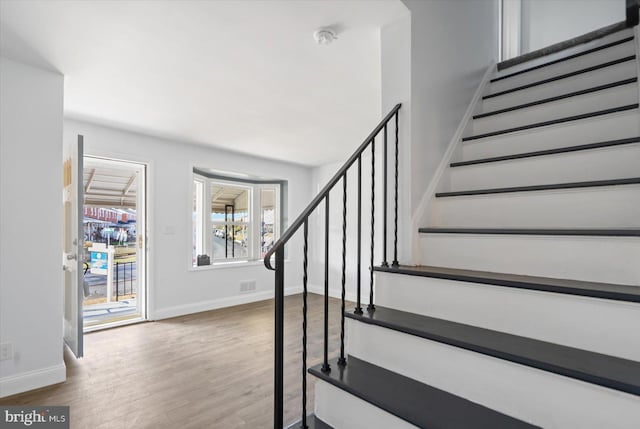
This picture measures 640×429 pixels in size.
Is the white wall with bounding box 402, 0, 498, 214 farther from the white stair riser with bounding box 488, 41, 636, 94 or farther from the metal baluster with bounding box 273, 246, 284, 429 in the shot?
the metal baluster with bounding box 273, 246, 284, 429

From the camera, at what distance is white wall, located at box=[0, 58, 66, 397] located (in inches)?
90.9

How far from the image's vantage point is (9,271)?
2318 millimetres

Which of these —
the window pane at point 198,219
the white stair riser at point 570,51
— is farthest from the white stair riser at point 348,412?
the window pane at point 198,219

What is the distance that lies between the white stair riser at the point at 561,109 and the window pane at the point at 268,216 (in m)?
4.09

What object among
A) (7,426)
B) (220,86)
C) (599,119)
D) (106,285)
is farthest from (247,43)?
(106,285)

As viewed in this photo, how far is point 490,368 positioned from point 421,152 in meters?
1.21

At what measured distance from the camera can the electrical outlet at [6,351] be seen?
7.47 ft

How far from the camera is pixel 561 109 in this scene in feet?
7.13

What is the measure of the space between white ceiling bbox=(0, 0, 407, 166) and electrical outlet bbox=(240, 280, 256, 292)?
2.54 metres

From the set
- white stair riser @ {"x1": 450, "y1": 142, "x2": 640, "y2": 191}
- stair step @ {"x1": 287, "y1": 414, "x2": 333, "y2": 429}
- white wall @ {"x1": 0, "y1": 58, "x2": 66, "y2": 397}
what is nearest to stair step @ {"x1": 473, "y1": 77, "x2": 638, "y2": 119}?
white stair riser @ {"x1": 450, "y1": 142, "x2": 640, "y2": 191}

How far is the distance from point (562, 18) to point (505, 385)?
4.18m

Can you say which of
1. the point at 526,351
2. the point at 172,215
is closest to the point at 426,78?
the point at 526,351

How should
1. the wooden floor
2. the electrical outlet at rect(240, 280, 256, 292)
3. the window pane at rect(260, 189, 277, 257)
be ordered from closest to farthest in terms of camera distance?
the wooden floor → the electrical outlet at rect(240, 280, 256, 292) → the window pane at rect(260, 189, 277, 257)

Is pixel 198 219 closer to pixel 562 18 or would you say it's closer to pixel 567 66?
pixel 567 66
